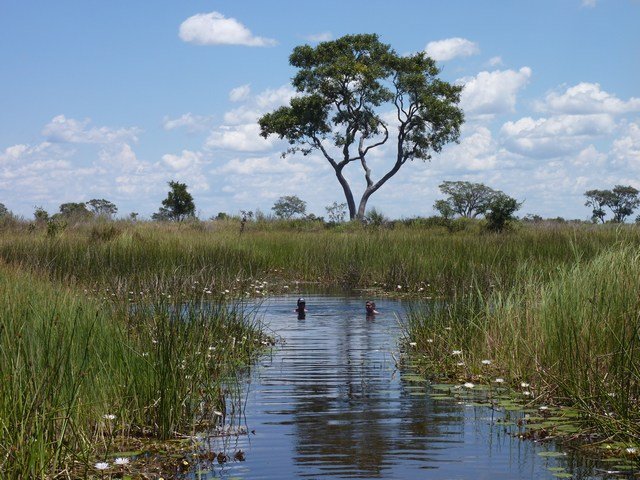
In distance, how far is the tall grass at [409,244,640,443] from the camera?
707 cm

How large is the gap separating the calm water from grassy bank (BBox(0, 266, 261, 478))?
0.58 metres

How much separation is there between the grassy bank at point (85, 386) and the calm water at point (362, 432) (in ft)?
1.89

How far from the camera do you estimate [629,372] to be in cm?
677

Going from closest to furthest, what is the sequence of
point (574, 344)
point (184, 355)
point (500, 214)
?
1. point (184, 355)
2. point (574, 344)
3. point (500, 214)

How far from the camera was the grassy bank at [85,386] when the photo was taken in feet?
18.2

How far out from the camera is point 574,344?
844 cm

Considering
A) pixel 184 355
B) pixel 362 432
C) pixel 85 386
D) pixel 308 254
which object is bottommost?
pixel 362 432

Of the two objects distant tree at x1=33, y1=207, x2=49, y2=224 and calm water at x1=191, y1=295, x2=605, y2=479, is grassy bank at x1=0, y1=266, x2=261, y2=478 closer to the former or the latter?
calm water at x1=191, y1=295, x2=605, y2=479

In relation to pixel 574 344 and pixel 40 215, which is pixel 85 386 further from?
pixel 40 215

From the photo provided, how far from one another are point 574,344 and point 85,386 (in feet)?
15.5

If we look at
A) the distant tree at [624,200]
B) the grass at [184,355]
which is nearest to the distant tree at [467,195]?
the distant tree at [624,200]

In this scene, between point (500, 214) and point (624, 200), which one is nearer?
point (500, 214)

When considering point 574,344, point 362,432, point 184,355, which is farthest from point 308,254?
point 362,432

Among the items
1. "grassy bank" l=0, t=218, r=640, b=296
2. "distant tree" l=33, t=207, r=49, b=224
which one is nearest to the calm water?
"grassy bank" l=0, t=218, r=640, b=296
